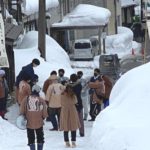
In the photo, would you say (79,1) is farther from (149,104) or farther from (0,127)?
(149,104)

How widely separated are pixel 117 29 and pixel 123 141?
4944cm

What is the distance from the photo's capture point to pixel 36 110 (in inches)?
497

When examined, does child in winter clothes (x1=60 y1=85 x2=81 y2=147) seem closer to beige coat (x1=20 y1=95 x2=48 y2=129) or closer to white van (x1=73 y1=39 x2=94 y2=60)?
beige coat (x1=20 y1=95 x2=48 y2=129)

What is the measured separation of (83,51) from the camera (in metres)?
42.7

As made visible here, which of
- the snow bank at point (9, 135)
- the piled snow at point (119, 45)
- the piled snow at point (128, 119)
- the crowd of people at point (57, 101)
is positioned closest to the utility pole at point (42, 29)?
the crowd of people at point (57, 101)

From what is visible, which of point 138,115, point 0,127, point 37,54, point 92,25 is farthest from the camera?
point 92,25

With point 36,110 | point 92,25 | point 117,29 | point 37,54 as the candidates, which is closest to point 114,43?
point 92,25

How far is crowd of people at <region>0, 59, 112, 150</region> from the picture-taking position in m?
12.7

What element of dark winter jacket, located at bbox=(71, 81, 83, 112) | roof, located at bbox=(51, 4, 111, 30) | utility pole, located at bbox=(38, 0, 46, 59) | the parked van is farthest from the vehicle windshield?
dark winter jacket, located at bbox=(71, 81, 83, 112)

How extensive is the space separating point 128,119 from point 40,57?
1945cm

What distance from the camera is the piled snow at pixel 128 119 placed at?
8.33 metres

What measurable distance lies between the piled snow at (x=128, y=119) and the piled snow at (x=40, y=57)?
1326cm

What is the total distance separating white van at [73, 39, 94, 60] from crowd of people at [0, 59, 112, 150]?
76.0 ft

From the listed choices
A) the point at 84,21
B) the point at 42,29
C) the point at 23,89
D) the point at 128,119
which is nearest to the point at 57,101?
the point at 23,89
